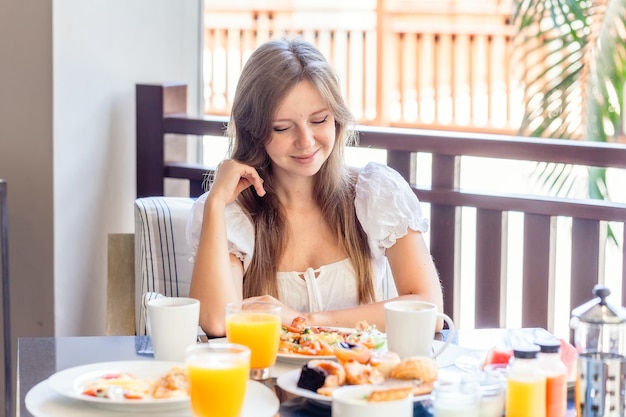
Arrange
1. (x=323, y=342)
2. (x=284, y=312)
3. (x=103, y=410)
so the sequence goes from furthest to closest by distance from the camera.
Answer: (x=284, y=312) < (x=323, y=342) < (x=103, y=410)

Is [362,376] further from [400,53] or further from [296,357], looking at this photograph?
[400,53]

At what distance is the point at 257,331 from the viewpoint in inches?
54.9

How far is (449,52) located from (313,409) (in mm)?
7264

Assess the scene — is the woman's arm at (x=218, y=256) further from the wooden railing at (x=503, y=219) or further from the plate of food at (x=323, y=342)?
the wooden railing at (x=503, y=219)

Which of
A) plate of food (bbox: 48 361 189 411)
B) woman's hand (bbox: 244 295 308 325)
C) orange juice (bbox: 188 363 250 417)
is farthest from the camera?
woman's hand (bbox: 244 295 308 325)

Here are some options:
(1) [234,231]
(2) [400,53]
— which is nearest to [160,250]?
(1) [234,231]

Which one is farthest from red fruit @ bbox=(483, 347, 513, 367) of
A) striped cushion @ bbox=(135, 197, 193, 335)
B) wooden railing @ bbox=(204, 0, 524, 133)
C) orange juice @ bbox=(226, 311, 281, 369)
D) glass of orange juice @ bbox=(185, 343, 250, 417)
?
wooden railing @ bbox=(204, 0, 524, 133)

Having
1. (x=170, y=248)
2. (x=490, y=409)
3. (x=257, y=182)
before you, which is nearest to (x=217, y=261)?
(x=257, y=182)

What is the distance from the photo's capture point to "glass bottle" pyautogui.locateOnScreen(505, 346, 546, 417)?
122 cm

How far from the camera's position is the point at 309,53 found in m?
2.15

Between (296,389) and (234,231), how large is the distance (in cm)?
84

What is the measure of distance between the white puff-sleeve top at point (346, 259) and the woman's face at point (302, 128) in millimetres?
171

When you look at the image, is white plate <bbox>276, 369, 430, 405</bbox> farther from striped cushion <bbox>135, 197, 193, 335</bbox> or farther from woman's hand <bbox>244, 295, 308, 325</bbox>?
striped cushion <bbox>135, 197, 193, 335</bbox>

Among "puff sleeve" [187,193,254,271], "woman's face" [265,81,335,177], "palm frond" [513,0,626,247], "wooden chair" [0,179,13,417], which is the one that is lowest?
"wooden chair" [0,179,13,417]
